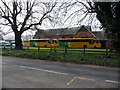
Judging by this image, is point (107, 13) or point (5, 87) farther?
point (107, 13)

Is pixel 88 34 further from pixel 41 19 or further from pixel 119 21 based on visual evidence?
pixel 119 21

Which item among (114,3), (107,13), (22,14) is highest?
(22,14)

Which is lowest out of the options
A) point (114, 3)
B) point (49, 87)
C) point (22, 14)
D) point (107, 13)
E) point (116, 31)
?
point (49, 87)

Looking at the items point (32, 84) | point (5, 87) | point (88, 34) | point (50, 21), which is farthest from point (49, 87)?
point (88, 34)

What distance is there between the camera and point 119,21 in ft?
36.2

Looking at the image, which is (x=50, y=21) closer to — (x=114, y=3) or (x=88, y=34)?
(x=114, y=3)

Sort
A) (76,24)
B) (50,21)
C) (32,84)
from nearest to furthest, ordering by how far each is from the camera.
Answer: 1. (32,84)
2. (76,24)
3. (50,21)

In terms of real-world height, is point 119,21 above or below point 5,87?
above

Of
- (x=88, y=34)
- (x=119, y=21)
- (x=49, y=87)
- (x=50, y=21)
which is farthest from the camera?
(x=88, y=34)

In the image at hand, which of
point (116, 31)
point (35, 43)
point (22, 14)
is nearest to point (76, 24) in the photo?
point (116, 31)

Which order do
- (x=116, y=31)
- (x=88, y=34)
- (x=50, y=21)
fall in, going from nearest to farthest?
(x=116, y=31), (x=50, y=21), (x=88, y=34)

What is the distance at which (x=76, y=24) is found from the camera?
14.0 m

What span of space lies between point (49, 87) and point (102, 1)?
1048cm

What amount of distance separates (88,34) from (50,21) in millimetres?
24478
